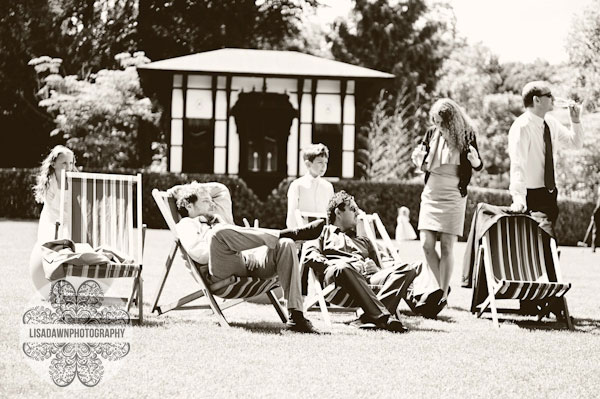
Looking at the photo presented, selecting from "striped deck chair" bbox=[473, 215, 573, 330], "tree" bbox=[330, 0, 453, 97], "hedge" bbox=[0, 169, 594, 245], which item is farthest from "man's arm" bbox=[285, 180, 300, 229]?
"tree" bbox=[330, 0, 453, 97]

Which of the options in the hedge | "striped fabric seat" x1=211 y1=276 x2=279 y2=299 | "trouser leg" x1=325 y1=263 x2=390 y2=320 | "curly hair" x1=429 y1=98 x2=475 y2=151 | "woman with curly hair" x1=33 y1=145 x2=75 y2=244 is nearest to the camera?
"striped fabric seat" x1=211 y1=276 x2=279 y2=299

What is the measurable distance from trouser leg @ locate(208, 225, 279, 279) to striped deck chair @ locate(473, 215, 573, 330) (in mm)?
2098

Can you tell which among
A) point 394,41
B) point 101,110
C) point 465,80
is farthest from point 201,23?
point 465,80

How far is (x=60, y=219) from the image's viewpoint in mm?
7742

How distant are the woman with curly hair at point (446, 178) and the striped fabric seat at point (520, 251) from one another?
454 mm

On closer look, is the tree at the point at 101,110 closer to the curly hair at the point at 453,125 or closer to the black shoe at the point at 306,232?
the curly hair at the point at 453,125

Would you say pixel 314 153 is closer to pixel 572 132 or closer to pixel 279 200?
pixel 572 132

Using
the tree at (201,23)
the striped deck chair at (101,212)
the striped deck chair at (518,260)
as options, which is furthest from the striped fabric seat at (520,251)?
the tree at (201,23)

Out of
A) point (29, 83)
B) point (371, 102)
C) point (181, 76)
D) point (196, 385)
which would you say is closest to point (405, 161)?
point (371, 102)

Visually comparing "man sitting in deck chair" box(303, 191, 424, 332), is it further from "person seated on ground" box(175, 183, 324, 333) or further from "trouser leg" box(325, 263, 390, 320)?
"person seated on ground" box(175, 183, 324, 333)

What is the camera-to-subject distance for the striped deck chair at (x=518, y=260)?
814 centimetres

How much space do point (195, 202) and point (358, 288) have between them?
1528 millimetres

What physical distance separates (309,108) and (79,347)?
74.2ft

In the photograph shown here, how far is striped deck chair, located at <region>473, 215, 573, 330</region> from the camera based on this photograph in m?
8.14
